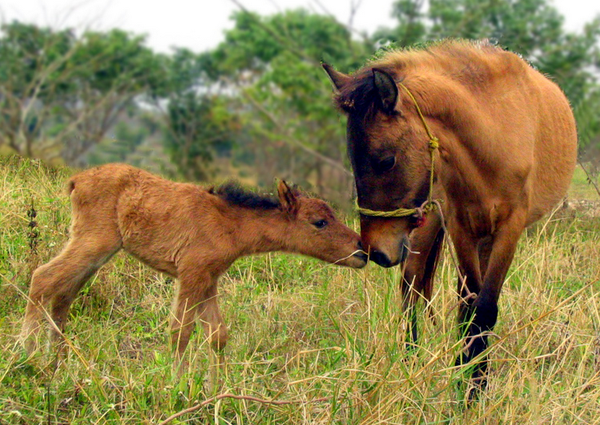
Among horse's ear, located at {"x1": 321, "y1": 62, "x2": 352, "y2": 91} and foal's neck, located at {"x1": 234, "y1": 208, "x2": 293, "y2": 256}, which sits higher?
horse's ear, located at {"x1": 321, "y1": 62, "x2": 352, "y2": 91}

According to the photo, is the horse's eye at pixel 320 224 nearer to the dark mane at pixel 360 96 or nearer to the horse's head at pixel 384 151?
the horse's head at pixel 384 151

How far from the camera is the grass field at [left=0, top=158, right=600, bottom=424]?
11.2 feet

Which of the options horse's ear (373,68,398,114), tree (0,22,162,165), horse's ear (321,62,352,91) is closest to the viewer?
horse's ear (373,68,398,114)

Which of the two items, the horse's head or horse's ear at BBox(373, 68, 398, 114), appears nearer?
horse's ear at BBox(373, 68, 398, 114)

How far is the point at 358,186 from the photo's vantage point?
12.8 feet

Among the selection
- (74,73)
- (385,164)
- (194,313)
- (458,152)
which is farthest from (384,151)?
(74,73)

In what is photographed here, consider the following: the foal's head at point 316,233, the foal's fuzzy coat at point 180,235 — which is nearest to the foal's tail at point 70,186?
the foal's fuzzy coat at point 180,235

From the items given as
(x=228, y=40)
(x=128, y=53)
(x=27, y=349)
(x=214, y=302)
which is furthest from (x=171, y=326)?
(x=128, y=53)

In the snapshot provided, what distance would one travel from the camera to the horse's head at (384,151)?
12.3 feet

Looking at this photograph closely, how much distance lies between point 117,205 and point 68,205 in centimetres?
203

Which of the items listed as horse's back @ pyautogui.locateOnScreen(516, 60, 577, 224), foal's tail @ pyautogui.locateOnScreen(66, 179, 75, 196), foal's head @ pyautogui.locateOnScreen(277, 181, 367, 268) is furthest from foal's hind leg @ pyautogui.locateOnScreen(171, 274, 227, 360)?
horse's back @ pyautogui.locateOnScreen(516, 60, 577, 224)

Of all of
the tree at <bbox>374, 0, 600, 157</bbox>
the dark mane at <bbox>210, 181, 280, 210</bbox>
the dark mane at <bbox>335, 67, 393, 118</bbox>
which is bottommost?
the dark mane at <bbox>210, 181, 280, 210</bbox>

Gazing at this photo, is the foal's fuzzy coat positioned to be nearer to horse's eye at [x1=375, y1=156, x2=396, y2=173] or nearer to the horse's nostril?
the horse's nostril

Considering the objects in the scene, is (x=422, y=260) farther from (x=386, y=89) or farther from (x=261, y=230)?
(x=386, y=89)
